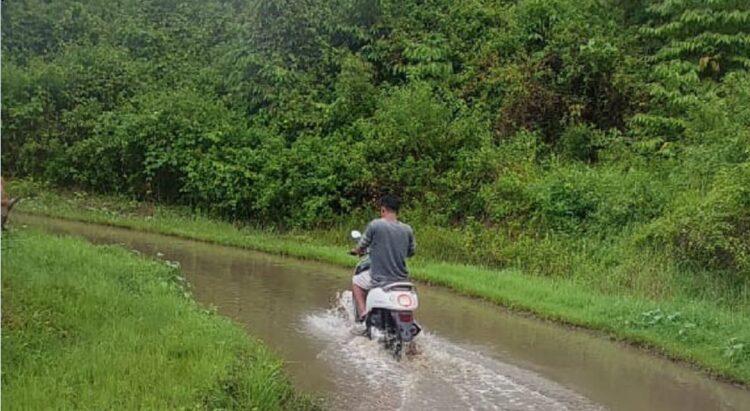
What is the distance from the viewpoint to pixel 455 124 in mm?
19859

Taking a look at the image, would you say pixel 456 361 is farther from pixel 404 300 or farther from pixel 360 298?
pixel 360 298

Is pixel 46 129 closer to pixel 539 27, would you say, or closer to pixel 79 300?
pixel 539 27

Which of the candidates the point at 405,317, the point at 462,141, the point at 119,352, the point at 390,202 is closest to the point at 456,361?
the point at 405,317

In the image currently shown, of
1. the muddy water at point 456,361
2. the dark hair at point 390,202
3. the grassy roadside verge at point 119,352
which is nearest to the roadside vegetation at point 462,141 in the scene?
the muddy water at point 456,361

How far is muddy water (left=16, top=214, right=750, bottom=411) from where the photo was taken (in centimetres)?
842

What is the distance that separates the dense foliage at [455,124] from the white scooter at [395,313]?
567cm

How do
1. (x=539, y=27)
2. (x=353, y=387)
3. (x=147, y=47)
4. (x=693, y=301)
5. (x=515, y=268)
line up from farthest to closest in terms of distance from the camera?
1. (x=147, y=47)
2. (x=539, y=27)
3. (x=515, y=268)
4. (x=693, y=301)
5. (x=353, y=387)

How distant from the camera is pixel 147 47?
29.3 m

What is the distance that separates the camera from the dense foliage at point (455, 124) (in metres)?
15.8

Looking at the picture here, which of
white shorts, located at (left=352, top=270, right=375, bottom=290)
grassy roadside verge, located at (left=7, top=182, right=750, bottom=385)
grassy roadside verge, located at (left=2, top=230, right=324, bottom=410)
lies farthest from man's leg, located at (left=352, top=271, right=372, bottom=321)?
grassy roadside verge, located at (left=7, top=182, right=750, bottom=385)

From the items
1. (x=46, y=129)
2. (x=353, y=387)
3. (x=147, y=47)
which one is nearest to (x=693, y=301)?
(x=353, y=387)

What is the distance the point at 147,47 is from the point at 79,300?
22.1 m

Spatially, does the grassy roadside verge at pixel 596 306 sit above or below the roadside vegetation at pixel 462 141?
below

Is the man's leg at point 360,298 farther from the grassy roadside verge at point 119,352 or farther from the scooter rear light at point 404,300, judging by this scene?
the grassy roadside verge at point 119,352
